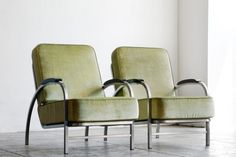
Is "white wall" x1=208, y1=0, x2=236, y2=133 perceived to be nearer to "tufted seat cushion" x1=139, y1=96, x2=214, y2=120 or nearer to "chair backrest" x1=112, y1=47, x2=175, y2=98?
"chair backrest" x1=112, y1=47, x2=175, y2=98

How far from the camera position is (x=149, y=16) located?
284 inches

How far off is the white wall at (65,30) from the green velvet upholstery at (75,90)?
1.70 metres

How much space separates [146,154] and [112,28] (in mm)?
3350

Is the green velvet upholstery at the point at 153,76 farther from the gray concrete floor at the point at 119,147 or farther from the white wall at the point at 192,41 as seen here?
the white wall at the point at 192,41

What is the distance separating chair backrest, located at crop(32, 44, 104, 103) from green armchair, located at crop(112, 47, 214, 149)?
0.27 metres

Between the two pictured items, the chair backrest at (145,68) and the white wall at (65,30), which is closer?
the chair backrest at (145,68)

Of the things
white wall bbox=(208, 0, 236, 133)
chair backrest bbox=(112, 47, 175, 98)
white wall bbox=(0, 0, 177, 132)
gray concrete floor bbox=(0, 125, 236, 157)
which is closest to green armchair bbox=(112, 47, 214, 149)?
chair backrest bbox=(112, 47, 175, 98)

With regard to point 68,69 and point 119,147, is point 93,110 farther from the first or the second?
point 68,69

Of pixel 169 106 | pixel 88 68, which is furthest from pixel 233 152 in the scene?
pixel 88 68

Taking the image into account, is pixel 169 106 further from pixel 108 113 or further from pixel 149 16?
pixel 149 16

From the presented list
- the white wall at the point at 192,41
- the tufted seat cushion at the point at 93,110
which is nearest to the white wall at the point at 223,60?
the white wall at the point at 192,41

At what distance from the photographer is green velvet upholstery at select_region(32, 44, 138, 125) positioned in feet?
12.3

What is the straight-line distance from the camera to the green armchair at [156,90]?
418 cm

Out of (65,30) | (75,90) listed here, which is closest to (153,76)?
(75,90)
